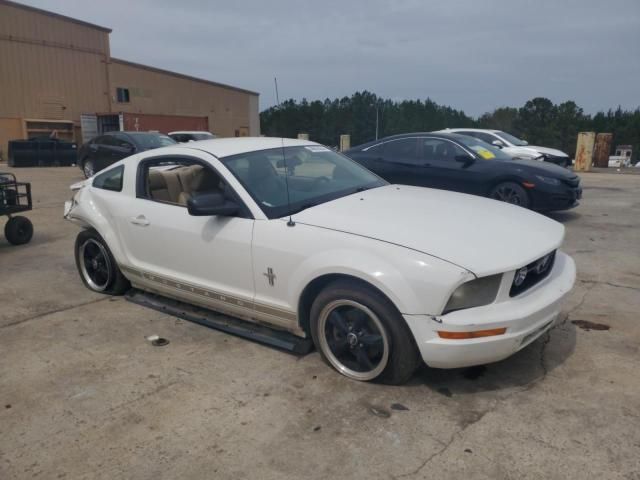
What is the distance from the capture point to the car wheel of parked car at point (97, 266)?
468 centimetres

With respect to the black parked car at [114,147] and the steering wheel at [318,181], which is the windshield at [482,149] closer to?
the steering wheel at [318,181]

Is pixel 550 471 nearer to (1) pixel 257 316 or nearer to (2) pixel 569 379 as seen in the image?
(2) pixel 569 379

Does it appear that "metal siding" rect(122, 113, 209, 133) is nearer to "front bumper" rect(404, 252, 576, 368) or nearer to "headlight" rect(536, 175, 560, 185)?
"headlight" rect(536, 175, 560, 185)

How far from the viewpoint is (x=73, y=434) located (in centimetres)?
272

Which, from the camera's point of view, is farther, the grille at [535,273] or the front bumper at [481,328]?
the grille at [535,273]

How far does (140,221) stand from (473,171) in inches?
214

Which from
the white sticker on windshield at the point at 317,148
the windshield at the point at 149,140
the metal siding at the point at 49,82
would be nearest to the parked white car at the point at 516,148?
the windshield at the point at 149,140

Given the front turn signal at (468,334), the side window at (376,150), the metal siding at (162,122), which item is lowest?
the front turn signal at (468,334)

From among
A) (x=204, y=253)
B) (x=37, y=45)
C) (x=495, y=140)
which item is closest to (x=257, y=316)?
(x=204, y=253)

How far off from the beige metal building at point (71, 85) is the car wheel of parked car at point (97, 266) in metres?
28.2

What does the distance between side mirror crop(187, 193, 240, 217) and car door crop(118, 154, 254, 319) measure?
77mm

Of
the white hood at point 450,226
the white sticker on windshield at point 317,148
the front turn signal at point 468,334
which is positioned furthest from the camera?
the white sticker on windshield at point 317,148

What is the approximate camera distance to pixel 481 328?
2715 millimetres

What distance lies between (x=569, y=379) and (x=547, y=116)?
7911cm
